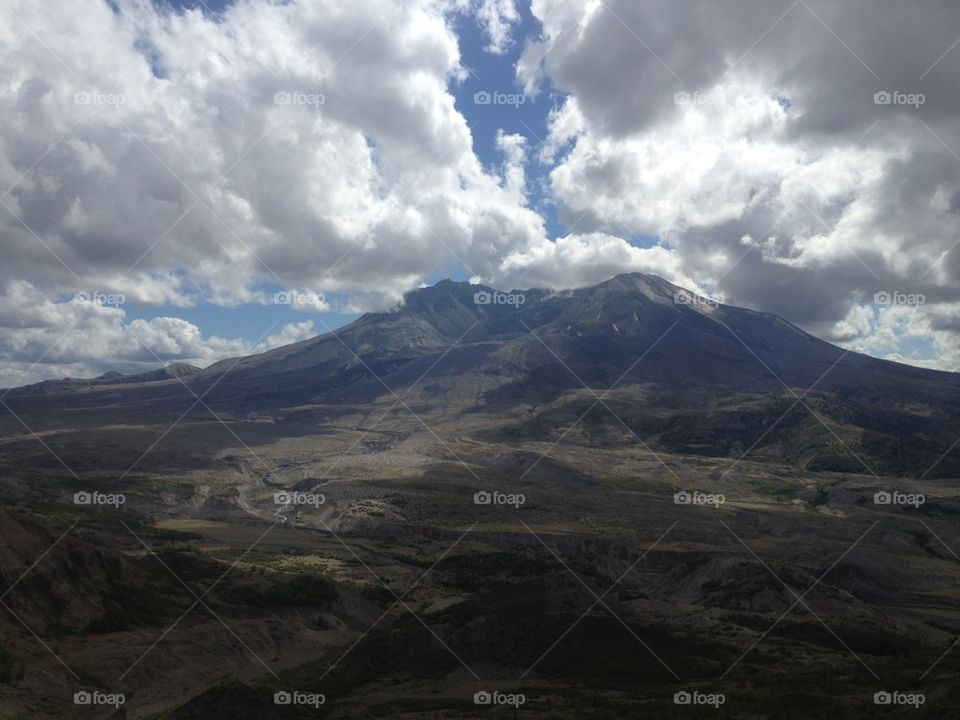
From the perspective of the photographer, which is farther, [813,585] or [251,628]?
[813,585]

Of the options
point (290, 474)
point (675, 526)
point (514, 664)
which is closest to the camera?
point (514, 664)

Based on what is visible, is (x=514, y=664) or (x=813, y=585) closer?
(x=514, y=664)

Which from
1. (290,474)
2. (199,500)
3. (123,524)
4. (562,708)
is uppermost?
(290,474)

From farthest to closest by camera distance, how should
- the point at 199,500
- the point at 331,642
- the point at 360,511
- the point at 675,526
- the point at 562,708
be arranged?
the point at 199,500 < the point at 360,511 < the point at 675,526 < the point at 331,642 < the point at 562,708

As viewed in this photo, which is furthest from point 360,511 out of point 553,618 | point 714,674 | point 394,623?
point 714,674

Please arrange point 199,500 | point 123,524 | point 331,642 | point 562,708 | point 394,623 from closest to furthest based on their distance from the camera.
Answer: point 562,708
point 331,642
point 394,623
point 123,524
point 199,500

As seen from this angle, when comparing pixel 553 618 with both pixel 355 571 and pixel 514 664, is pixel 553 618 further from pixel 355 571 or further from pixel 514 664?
pixel 355 571

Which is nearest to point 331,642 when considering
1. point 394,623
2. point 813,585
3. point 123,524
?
point 394,623

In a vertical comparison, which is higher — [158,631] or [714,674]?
[158,631]

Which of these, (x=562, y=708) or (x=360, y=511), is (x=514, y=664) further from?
(x=360, y=511)
